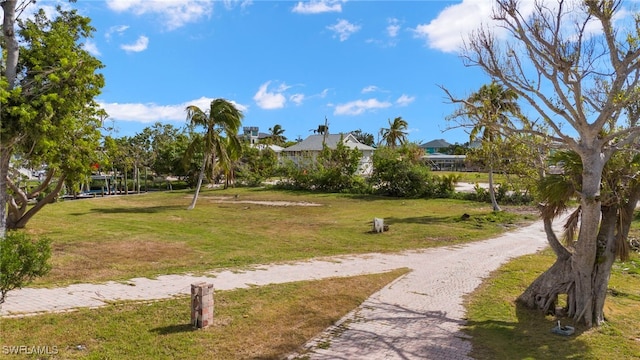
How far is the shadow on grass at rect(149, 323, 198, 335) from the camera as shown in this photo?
6320mm

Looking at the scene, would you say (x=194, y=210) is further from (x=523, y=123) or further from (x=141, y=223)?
(x=523, y=123)

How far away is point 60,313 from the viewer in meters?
6.75

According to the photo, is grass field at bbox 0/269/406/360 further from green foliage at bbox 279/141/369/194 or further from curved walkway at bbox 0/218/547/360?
green foliage at bbox 279/141/369/194

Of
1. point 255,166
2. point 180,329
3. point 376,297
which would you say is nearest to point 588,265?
point 376,297

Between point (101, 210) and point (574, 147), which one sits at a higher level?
point (574, 147)

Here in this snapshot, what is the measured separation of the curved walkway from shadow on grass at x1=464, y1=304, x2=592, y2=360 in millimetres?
258

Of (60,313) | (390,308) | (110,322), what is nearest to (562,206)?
(390,308)

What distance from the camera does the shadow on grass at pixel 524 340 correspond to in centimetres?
636

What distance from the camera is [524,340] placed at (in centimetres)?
695

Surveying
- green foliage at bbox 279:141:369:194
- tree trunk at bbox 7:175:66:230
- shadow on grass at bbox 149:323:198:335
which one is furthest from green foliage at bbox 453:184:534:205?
shadow on grass at bbox 149:323:198:335

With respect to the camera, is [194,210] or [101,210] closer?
[101,210]

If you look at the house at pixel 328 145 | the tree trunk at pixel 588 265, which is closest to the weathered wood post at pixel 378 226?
the tree trunk at pixel 588 265

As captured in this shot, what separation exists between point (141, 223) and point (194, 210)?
6.59 m

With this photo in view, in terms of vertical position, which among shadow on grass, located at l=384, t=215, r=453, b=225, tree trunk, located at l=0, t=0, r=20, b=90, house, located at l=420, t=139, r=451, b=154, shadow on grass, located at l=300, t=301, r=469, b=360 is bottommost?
shadow on grass, located at l=300, t=301, r=469, b=360
